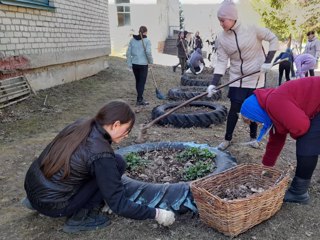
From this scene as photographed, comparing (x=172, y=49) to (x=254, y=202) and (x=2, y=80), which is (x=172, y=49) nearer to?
(x=2, y=80)

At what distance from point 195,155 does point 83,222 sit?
1357 mm

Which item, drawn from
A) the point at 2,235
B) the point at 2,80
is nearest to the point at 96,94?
the point at 2,80

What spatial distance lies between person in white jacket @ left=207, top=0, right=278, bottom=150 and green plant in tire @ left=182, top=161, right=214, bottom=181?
3.21ft

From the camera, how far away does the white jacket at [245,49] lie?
3.73 metres

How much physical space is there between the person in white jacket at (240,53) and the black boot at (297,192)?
1271 mm

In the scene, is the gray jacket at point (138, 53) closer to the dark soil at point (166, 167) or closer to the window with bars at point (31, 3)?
the window with bars at point (31, 3)

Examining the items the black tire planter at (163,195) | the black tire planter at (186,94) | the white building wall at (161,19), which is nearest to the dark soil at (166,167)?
the black tire planter at (163,195)

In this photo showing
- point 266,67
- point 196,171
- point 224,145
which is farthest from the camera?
point 224,145

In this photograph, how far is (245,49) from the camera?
3.77 meters

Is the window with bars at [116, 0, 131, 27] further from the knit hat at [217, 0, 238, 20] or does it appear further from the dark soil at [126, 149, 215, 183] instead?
the dark soil at [126, 149, 215, 183]

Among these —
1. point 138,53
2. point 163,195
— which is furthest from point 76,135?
point 138,53

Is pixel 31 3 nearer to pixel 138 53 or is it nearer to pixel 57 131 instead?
pixel 138 53

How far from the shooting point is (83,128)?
2113 millimetres

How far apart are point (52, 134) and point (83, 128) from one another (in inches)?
120
